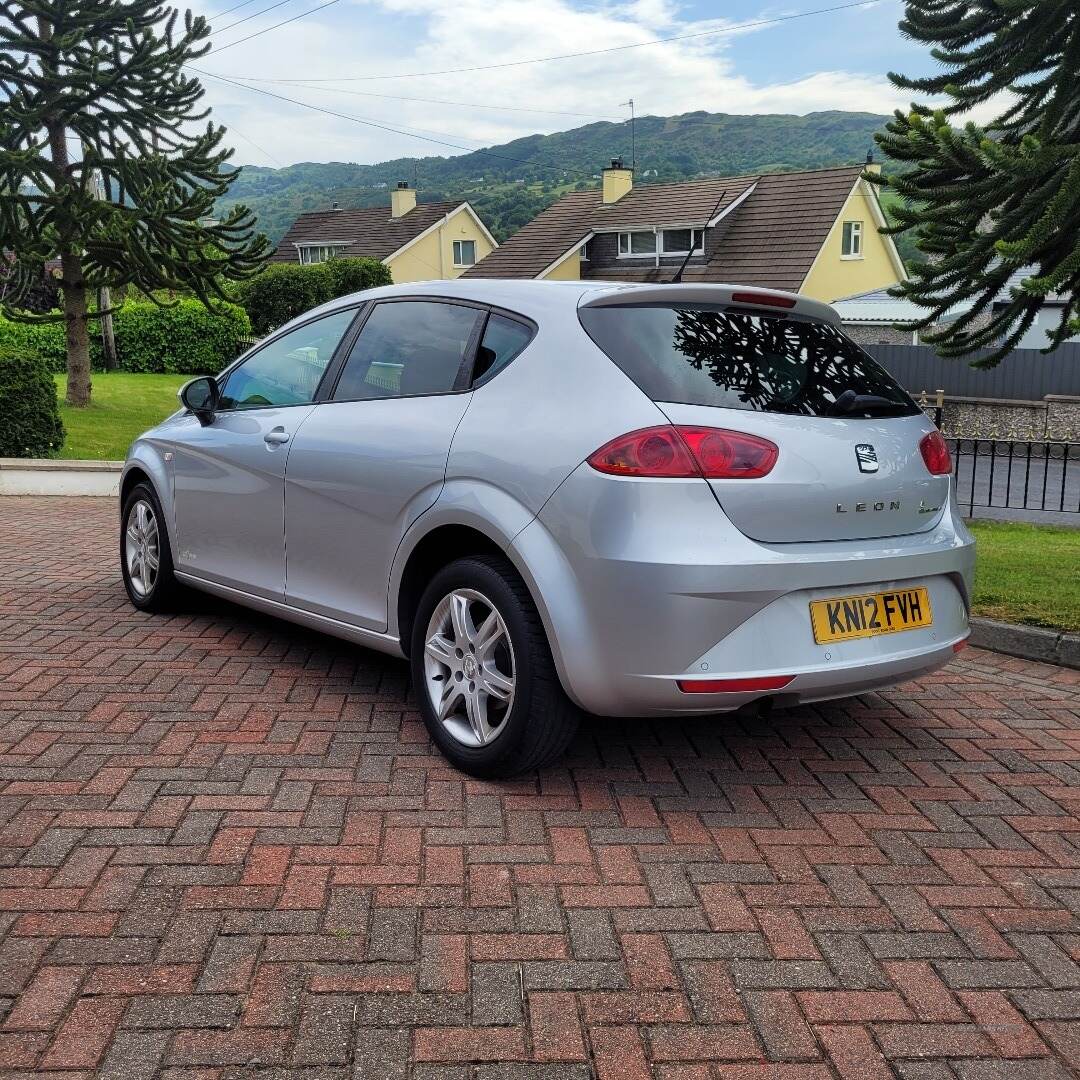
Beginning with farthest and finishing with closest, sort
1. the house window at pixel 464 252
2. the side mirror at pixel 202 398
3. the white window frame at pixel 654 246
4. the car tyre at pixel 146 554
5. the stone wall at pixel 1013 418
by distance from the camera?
the house window at pixel 464 252
the white window frame at pixel 654 246
the stone wall at pixel 1013 418
the car tyre at pixel 146 554
the side mirror at pixel 202 398

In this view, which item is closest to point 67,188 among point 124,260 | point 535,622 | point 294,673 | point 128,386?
point 124,260

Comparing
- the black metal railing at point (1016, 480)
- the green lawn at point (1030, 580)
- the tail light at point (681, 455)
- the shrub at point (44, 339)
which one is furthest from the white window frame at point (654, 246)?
the tail light at point (681, 455)

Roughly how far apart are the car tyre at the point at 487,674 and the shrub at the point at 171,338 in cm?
2846

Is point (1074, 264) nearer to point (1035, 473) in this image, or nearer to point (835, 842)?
point (835, 842)

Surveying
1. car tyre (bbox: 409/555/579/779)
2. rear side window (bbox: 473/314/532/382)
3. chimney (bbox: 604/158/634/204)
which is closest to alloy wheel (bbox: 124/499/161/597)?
car tyre (bbox: 409/555/579/779)

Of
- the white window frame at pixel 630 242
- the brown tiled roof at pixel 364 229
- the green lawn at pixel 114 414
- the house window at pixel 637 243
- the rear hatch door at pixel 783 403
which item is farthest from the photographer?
the brown tiled roof at pixel 364 229

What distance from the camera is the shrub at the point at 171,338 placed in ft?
103

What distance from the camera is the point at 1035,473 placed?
2138cm

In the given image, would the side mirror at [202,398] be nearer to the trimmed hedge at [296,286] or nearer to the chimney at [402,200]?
the trimmed hedge at [296,286]

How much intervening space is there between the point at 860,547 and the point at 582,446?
100cm

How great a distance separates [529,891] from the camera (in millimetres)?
3361

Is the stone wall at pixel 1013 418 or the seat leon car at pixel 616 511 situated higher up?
the seat leon car at pixel 616 511

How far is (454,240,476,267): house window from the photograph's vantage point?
58.8 metres

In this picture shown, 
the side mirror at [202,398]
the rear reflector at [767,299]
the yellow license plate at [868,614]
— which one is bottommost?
the yellow license plate at [868,614]
